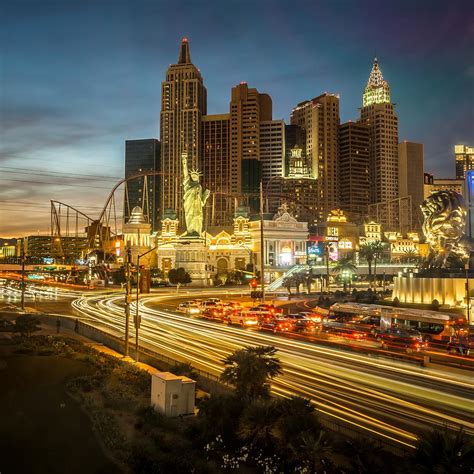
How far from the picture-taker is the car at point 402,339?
31775 mm

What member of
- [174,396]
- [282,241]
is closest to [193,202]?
[282,241]

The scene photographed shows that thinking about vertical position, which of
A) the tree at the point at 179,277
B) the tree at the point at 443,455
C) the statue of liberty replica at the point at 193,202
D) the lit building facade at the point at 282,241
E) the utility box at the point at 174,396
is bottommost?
the tree at the point at 179,277

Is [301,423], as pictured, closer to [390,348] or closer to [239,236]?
[390,348]

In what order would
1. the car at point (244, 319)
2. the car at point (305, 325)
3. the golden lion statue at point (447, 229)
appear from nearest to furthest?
1. the car at point (305, 325)
2. the car at point (244, 319)
3. the golden lion statue at point (447, 229)

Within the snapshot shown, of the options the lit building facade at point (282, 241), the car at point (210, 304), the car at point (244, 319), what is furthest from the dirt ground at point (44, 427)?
the lit building facade at point (282, 241)

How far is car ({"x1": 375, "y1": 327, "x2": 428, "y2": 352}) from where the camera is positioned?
104ft

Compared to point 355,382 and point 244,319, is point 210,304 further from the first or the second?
point 355,382

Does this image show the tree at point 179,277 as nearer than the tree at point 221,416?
No

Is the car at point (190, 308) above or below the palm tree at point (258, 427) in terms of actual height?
below

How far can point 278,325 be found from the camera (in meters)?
40.7

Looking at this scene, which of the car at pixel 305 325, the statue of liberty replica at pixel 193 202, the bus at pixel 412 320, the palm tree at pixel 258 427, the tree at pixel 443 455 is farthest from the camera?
the statue of liberty replica at pixel 193 202

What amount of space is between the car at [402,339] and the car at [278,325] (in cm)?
737

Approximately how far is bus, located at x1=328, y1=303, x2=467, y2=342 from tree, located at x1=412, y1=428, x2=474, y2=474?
22.0 m

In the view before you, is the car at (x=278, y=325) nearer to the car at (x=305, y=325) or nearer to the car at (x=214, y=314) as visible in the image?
the car at (x=305, y=325)
